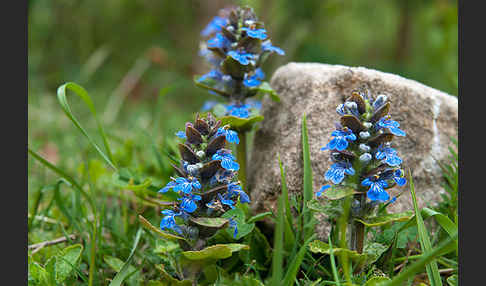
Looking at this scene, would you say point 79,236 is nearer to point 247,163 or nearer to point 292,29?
point 247,163

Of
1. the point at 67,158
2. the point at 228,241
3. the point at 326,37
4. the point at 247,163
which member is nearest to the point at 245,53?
the point at 247,163

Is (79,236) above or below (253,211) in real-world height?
below

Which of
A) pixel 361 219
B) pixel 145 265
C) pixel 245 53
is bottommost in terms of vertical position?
pixel 145 265

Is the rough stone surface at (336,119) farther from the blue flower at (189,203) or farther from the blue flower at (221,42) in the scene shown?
the blue flower at (189,203)

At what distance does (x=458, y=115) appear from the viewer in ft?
9.60

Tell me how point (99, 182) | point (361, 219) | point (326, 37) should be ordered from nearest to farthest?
1. point (361, 219)
2. point (99, 182)
3. point (326, 37)

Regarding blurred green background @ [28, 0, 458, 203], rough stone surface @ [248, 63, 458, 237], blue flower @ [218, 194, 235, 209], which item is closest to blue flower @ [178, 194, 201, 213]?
blue flower @ [218, 194, 235, 209]

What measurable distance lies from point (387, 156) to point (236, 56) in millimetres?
1084

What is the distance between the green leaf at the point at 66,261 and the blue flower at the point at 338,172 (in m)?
1.30

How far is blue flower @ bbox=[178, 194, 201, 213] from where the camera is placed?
6.41ft

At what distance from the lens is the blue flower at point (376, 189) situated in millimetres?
1903

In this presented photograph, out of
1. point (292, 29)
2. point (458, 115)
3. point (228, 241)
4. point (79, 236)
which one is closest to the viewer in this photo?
point (228, 241)

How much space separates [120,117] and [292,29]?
118 inches

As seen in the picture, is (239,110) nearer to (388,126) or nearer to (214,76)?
(214,76)
